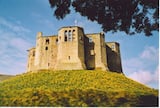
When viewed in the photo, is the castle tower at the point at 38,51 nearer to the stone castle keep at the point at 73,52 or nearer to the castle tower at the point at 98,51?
the stone castle keep at the point at 73,52

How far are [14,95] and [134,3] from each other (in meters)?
3.88

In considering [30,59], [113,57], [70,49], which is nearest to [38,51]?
[30,59]

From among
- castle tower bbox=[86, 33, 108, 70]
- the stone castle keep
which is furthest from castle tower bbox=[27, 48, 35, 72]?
castle tower bbox=[86, 33, 108, 70]

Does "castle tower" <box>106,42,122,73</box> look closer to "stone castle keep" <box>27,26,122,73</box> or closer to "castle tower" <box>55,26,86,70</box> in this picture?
"stone castle keep" <box>27,26,122,73</box>

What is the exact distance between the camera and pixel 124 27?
7.10 meters

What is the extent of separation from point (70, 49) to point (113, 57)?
14.8 ft

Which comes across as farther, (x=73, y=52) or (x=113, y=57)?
(x=113, y=57)

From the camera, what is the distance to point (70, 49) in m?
19.2

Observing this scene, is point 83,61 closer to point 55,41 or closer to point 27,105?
point 55,41

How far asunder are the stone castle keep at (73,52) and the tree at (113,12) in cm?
Answer: 1175

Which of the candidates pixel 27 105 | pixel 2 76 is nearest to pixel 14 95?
Answer: pixel 27 105

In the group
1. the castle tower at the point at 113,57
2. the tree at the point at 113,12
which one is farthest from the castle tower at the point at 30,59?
the tree at the point at 113,12

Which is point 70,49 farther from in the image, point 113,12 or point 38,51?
point 113,12

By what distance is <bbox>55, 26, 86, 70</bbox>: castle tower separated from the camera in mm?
18844
